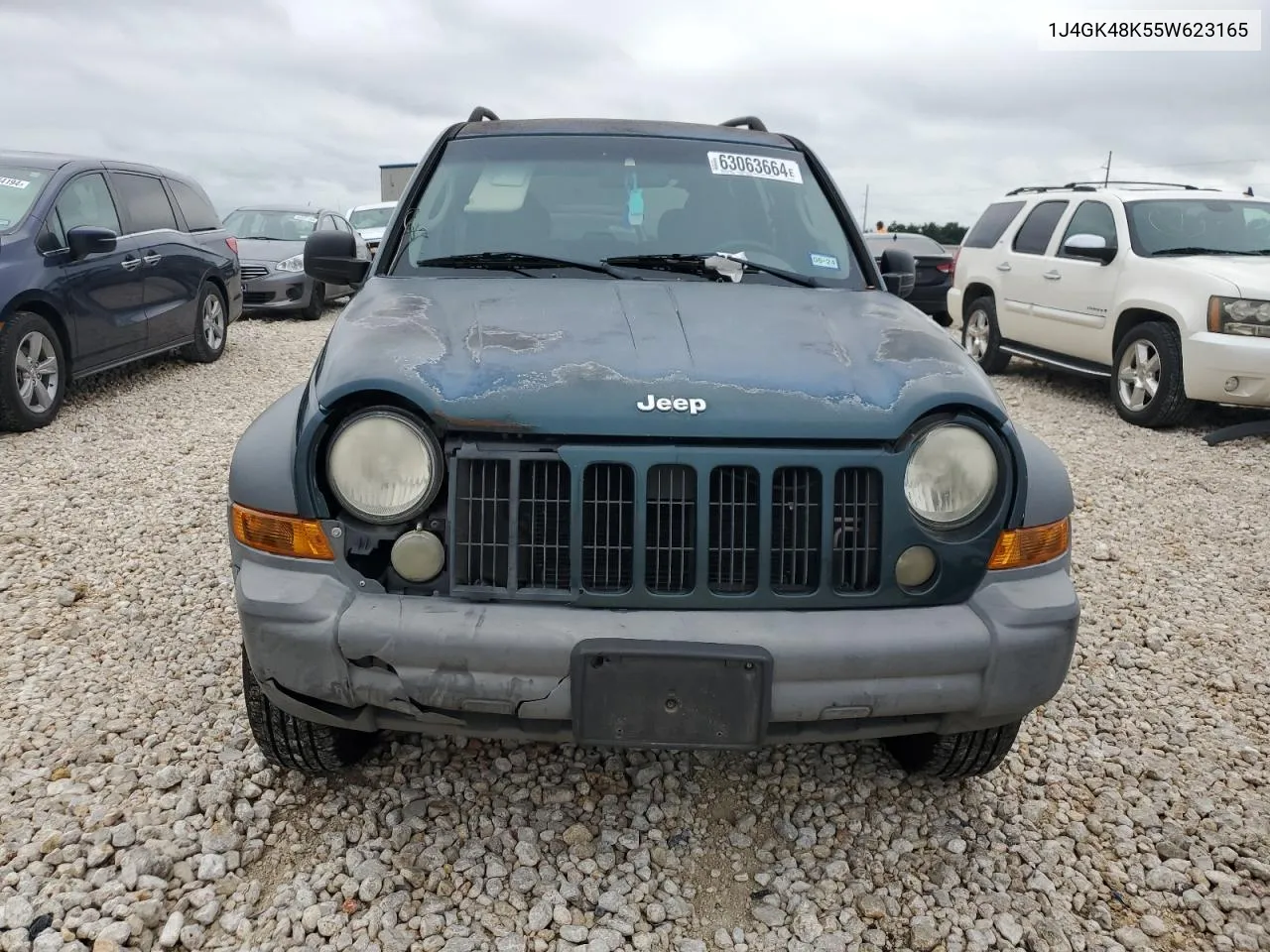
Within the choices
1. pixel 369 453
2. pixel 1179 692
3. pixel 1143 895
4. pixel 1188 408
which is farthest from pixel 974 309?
pixel 369 453

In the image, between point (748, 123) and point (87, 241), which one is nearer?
point (748, 123)

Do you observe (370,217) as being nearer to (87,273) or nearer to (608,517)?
(87,273)

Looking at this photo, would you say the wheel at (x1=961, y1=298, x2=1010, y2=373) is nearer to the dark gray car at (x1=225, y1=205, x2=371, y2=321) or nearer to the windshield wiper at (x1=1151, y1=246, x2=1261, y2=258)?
the windshield wiper at (x1=1151, y1=246, x2=1261, y2=258)

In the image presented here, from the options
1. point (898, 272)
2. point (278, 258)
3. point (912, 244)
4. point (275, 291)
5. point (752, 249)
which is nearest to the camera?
point (752, 249)

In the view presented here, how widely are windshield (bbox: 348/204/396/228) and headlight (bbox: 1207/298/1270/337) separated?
13975mm

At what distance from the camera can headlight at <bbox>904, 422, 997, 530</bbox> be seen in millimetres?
2217

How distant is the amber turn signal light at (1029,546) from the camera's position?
226 cm

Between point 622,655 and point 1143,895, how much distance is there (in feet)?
4.91

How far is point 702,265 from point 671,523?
1.25m

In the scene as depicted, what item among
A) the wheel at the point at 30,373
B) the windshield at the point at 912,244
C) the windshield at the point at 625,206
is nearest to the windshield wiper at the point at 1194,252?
the windshield at the point at 625,206

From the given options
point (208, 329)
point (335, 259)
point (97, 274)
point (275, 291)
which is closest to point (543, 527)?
point (335, 259)

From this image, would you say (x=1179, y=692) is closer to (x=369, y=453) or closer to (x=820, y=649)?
(x=820, y=649)

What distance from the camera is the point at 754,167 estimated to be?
358 centimetres

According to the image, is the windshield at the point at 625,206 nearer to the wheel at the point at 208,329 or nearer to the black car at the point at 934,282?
the wheel at the point at 208,329
